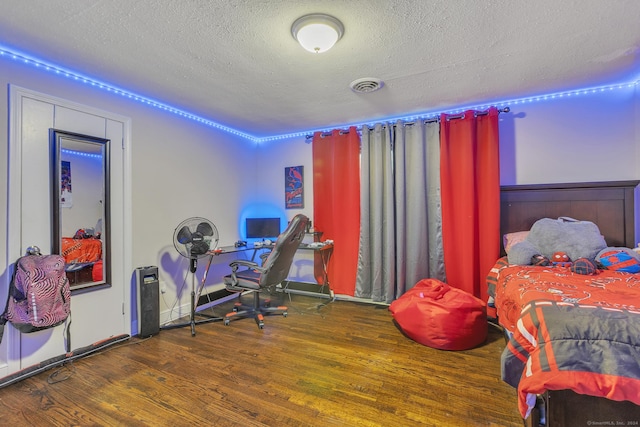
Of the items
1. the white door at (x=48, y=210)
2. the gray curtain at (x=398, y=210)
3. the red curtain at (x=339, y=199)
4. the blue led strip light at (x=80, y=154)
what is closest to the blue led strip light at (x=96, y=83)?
the white door at (x=48, y=210)

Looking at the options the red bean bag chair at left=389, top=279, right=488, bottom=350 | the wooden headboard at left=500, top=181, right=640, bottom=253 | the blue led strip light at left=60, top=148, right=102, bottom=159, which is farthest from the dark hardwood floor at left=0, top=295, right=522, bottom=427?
the blue led strip light at left=60, top=148, right=102, bottom=159

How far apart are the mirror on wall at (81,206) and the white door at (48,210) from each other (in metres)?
0.05

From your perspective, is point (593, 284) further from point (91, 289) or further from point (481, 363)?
point (91, 289)

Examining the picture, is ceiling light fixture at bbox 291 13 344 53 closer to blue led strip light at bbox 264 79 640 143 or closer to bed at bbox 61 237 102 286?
blue led strip light at bbox 264 79 640 143

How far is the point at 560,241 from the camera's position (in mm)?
2518

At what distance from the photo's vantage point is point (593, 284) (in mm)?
1850

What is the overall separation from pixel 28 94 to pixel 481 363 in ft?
12.9

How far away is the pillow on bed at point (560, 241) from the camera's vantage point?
7.97 feet

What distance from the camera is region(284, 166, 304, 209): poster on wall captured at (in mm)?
4148

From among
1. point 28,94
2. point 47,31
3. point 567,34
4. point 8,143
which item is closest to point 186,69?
point 47,31

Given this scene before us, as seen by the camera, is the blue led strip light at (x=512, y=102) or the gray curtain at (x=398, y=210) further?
the gray curtain at (x=398, y=210)

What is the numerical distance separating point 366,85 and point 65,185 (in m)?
2.65

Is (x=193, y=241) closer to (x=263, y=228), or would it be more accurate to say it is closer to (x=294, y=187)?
(x=263, y=228)

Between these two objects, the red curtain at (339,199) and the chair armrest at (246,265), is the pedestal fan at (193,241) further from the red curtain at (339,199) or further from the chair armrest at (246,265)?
the red curtain at (339,199)
